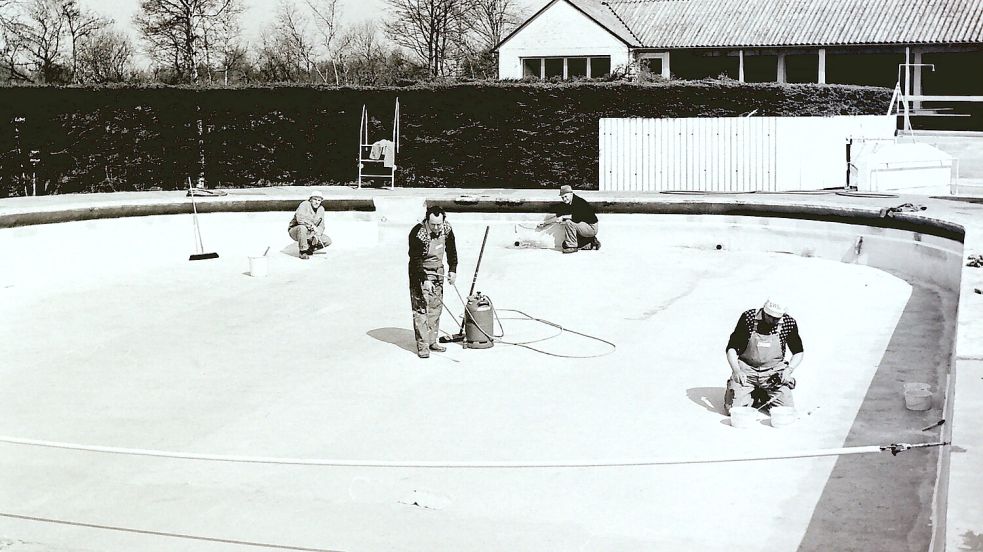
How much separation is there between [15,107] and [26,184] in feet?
5.37

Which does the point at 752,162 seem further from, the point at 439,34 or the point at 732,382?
the point at 439,34

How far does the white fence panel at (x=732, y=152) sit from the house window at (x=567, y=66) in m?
21.2

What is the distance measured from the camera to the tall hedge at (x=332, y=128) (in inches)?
1027

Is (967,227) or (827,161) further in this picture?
(827,161)

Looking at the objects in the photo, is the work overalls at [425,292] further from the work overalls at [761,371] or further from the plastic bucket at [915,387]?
the plastic bucket at [915,387]

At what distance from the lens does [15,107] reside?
25.3 meters

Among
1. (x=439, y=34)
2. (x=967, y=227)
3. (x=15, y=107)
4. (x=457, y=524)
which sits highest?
(x=439, y=34)

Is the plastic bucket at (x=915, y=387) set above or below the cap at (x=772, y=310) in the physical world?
below

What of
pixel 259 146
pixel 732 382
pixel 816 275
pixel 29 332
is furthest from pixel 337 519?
pixel 259 146

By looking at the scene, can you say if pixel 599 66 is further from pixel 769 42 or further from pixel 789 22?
pixel 789 22

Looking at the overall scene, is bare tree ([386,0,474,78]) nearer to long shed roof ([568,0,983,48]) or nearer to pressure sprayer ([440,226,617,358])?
long shed roof ([568,0,983,48])

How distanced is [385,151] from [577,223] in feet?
23.0

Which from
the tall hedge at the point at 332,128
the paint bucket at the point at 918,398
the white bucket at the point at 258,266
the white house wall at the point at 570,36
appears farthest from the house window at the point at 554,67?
the paint bucket at the point at 918,398

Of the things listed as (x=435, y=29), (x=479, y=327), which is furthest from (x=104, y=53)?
(x=479, y=327)
